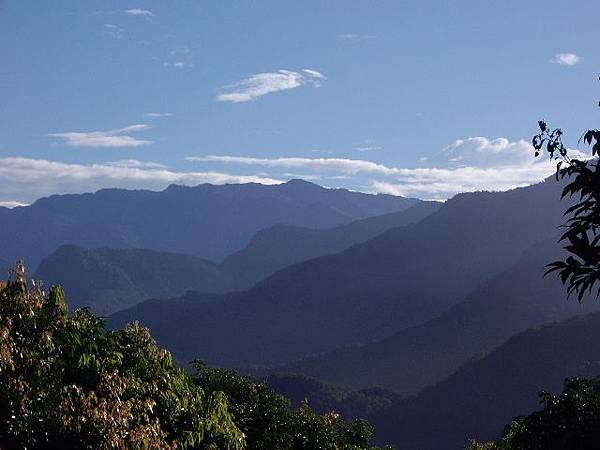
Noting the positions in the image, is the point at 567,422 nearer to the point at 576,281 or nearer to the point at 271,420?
the point at 576,281

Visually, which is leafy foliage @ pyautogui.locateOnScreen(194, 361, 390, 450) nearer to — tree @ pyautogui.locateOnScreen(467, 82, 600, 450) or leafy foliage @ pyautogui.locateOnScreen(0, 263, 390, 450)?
leafy foliage @ pyautogui.locateOnScreen(0, 263, 390, 450)

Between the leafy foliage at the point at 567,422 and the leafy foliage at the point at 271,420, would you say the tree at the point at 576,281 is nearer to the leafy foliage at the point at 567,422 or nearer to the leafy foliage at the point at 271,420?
the leafy foliage at the point at 567,422

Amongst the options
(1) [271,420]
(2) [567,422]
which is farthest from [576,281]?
(1) [271,420]

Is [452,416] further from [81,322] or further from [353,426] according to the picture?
[81,322]

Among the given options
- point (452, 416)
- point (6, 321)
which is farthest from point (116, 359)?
point (452, 416)

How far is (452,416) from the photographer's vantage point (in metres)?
199

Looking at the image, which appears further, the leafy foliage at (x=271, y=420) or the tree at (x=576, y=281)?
the leafy foliage at (x=271, y=420)

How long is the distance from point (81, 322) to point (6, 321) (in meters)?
3.39

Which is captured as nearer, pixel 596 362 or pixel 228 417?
pixel 228 417

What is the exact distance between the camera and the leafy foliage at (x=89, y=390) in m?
14.1

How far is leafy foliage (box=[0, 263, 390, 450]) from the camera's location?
14141 millimetres

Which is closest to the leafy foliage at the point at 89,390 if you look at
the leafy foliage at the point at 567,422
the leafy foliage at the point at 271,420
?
the leafy foliage at the point at 271,420

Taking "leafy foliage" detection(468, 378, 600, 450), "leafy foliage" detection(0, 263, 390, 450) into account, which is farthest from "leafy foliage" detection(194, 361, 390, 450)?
"leafy foliage" detection(468, 378, 600, 450)

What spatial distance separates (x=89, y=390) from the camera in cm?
1631
